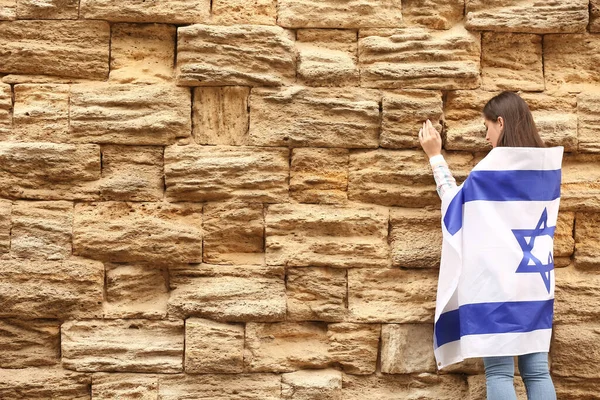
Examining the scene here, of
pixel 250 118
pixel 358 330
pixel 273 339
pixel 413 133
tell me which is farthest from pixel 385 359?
pixel 250 118

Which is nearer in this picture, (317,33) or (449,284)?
(449,284)

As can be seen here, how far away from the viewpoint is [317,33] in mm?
3898

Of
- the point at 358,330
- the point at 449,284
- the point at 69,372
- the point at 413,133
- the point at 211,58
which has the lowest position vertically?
the point at 69,372

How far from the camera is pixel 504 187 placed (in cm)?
338

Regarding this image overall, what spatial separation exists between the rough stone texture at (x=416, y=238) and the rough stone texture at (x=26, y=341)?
6.20 ft

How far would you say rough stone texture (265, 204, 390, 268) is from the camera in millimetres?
3781

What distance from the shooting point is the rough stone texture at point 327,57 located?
3818 mm

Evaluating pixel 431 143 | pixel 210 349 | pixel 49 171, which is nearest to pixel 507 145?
pixel 431 143

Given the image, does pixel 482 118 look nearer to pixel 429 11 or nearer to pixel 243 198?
pixel 429 11

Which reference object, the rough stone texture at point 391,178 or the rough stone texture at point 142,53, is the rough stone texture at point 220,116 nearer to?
the rough stone texture at point 142,53

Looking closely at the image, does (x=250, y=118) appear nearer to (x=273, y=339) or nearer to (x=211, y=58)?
(x=211, y=58)

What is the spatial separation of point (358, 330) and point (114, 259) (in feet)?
4.50

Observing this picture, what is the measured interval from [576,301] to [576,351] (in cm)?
27

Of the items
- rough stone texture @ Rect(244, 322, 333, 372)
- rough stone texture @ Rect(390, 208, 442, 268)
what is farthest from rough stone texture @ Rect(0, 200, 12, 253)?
rough stone texture @ Rect(390, 208, 442, 268)
